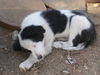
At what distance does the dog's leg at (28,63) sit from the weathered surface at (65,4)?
171 cm

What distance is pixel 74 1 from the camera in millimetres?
6211

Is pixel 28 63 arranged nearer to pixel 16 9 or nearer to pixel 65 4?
pixel 16 9

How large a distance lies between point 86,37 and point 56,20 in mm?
593

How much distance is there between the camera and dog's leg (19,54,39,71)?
457cm

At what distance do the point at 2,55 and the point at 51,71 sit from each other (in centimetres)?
93


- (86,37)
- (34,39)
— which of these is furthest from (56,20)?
(34,39)

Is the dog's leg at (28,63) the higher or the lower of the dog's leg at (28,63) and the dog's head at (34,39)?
the lower

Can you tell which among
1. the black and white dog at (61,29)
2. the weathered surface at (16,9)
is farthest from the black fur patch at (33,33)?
the weathered surface at (16,9)

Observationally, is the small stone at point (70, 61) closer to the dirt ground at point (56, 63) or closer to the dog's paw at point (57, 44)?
the dirt ground at point (56, 63)

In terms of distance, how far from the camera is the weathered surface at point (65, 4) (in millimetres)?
6113

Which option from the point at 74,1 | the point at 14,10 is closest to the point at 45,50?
the point at 14,10

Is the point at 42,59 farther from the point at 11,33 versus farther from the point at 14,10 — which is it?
the point at 14,10

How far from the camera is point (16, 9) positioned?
5.84 meters

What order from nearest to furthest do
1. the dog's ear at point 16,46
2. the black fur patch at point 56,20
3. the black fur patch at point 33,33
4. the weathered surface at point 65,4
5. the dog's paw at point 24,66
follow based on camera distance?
the black fur patch at point 33,33 < the dog's paw at point 24,66 < the dog's ear at point 16,46 < the black fur patch at point 56,20 < the weathered surface at point 65,4
